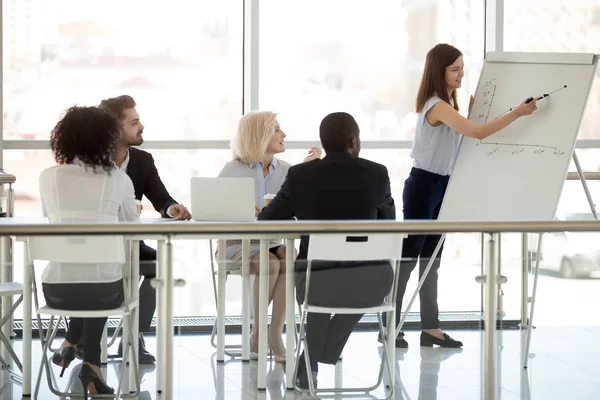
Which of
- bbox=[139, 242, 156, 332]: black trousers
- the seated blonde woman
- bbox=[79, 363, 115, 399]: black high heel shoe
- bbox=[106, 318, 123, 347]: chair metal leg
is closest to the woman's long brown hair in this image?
the seated blonde woman

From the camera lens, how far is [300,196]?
3.76m

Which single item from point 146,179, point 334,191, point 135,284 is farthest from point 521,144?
point 135,284

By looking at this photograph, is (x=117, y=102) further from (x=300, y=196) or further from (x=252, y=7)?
(x=252, y=7)

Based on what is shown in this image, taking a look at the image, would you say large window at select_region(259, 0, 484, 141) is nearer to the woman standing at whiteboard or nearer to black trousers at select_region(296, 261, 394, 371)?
the woman standing at whiteboard

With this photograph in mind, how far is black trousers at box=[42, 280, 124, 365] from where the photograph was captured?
305 centimetres

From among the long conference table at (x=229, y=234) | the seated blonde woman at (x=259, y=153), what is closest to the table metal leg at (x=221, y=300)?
the long conference table at (x=229, y=234)

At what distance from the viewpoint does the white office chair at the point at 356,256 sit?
120 inches

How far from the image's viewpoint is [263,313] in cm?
307

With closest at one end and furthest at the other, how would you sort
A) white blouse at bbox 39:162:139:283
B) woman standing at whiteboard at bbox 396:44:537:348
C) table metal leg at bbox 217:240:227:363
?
table metal leg at bbox 217:240:227:363
white blouse at bbox 39:162:139:283
woman standing at whiteboard at bbox 396:44:537:348

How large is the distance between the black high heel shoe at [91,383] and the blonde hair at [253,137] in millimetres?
1943

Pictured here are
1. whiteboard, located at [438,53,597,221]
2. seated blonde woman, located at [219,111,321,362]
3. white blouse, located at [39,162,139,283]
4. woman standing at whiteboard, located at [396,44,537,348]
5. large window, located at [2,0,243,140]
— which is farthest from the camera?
large window, located at [2,0,243,140]

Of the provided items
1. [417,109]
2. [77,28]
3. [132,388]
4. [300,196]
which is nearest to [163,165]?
[77,28]

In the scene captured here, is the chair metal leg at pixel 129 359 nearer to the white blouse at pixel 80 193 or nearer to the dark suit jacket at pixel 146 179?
the white blouse at pixel 80 193

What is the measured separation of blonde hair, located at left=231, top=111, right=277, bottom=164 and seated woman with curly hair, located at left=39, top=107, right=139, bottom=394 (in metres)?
1.02
